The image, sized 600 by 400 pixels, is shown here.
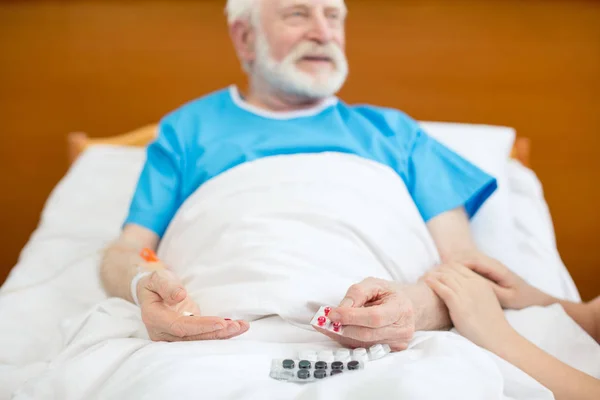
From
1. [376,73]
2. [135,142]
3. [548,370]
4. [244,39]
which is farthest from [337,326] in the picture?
[376,73]

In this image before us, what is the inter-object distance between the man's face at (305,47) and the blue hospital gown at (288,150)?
70 millimetres

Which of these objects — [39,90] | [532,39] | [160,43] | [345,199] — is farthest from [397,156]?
[39,90]

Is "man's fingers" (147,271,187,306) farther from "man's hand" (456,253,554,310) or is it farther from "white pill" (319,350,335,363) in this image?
"man's hand" (456,253,554,310)

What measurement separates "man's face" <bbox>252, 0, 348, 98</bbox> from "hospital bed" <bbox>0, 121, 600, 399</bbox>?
1.53ft

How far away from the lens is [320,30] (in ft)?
4.81

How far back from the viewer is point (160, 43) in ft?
7.46

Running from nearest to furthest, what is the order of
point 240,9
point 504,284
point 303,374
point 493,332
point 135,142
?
point 303,374 → point 493,332 → point 504,284 → point 240,9 → point 135,142

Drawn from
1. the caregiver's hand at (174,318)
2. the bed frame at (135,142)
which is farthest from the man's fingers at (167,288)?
the bed frame at (135,142)

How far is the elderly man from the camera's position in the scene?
4.68 ft

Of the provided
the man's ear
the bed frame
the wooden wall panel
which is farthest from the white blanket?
the wooden wall panel

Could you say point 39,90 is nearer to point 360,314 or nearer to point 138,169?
point 138,169

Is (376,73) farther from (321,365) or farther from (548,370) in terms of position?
(321,365)

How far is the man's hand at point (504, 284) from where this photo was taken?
1299mm

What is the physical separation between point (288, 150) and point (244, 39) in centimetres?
31
